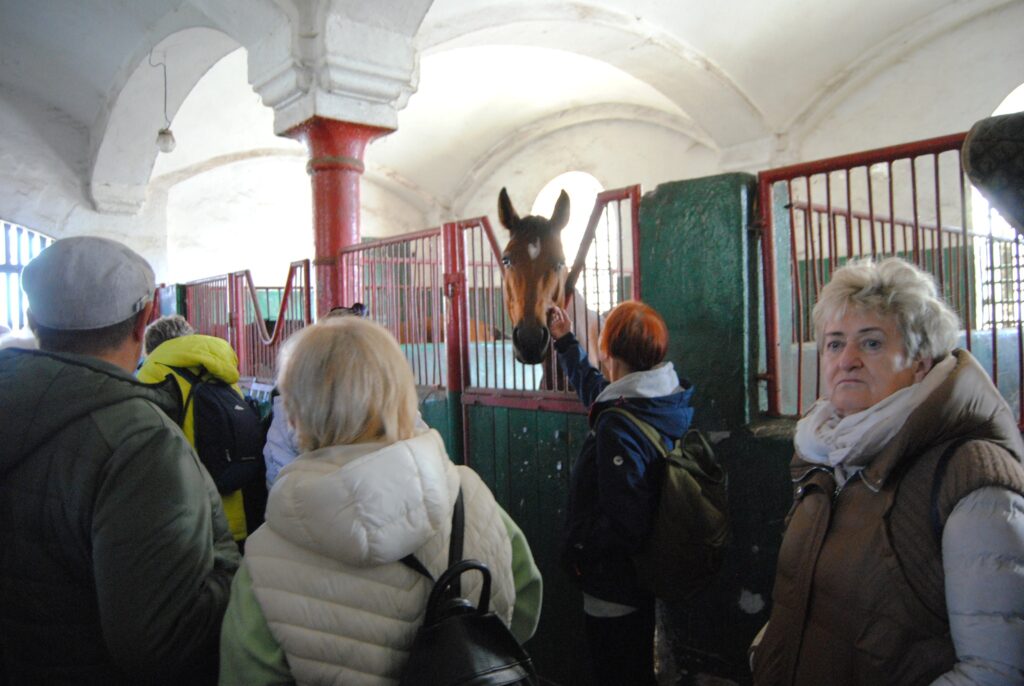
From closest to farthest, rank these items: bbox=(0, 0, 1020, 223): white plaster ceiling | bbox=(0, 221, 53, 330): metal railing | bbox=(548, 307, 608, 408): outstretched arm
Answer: bbox=(548, 307, 608, 408): outstretched arm
bbox=(0, 0, 1020, 223): white plaster ceiling
bbox=(0, 221, 53, 330): metal railing

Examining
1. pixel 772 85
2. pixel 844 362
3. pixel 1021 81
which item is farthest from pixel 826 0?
pixel 844 362

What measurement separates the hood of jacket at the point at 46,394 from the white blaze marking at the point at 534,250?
231 cm

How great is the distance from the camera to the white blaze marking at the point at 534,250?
3436mm

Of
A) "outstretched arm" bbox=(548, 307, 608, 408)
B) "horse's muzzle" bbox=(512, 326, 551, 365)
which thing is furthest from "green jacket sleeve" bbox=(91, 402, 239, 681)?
"horse's muzzle" bbox=(512, 326, 551, 365)

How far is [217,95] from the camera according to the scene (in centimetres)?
977

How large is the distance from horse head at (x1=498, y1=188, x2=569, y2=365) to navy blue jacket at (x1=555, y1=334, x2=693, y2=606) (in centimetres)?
106

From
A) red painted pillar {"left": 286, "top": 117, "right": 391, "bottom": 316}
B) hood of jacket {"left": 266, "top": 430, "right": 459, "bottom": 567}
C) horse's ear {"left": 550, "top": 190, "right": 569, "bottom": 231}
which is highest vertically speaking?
red painted pillar {"left": 286, "top": 117, "right": 391, "bottom": 316}

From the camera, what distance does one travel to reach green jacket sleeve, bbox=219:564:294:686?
1.20m

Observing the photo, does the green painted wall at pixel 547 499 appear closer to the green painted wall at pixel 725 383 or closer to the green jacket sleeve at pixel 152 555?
the green painted wall at pixel 725 383

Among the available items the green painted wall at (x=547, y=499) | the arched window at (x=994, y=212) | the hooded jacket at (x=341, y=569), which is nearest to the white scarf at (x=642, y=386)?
the green painted wall at (x=547, y=499)

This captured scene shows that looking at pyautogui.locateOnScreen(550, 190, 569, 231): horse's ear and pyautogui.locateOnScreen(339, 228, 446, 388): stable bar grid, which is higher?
pyautogui.locateOnScreen(550, 190, 569, 231): horse's ear

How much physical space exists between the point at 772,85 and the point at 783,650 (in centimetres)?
822

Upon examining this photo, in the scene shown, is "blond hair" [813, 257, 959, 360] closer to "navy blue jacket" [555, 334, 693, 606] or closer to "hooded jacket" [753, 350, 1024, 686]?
"hooded jacket" [753, 350, 1024, 686]

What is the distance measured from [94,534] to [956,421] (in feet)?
5.14
